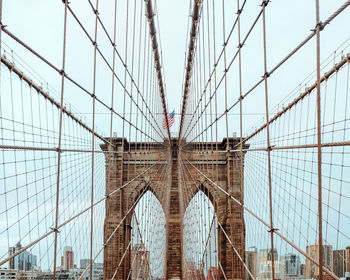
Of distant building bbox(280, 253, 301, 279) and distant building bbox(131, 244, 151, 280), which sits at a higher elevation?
distant building bbox(280, 253, 301, 279)

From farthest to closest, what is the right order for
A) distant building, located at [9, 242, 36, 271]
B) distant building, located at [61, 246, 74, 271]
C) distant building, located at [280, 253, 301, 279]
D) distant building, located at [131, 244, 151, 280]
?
distant building, located at [131, 244, 151, 280]
distant building, located at [61, 246, 74, 271]
distant building, located at [280, 253, 301, 279]
distant building, located at [9, 242, 36, 271]

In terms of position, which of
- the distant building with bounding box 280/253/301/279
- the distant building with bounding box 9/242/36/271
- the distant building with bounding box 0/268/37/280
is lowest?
the distant building with bounding box 280/253/301/279

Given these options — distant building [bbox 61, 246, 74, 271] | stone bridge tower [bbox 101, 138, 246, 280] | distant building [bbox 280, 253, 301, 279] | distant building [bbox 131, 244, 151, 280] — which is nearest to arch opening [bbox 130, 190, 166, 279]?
distant building [bbox 131, 244, 151, 280]

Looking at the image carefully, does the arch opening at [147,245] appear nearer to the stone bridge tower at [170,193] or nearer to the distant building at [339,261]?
the stone bridge tower at [170,193]

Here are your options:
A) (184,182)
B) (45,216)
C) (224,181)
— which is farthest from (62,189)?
(224,181)

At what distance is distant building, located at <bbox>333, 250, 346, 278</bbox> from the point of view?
2645 millimetres

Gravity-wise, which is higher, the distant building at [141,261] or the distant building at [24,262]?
the distant building at [24,262]

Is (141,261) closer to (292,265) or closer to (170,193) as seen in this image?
(292,265)

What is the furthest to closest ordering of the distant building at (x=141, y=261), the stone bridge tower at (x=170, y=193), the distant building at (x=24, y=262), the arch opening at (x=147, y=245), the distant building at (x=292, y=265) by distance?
1. the stone bridge tower at (x=170, y=193)
2. the arch opening at (x=147, y=245)
3. the distant building at (x=141, y=261)
4. the distant building at (x=292, y=265)
5. the distant building at (x=24, y=262)

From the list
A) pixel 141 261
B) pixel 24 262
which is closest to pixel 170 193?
pixel 141 261

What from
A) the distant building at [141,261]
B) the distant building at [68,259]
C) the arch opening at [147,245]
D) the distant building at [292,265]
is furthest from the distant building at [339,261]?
the arch opening at [147,245]

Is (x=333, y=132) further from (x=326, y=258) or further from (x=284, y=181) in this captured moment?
(x=284, y=181)

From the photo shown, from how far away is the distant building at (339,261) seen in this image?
2645mm

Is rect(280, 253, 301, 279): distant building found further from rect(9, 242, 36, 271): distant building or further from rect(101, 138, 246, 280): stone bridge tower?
rect(101, 138, 246, 280): stone bridge tower
